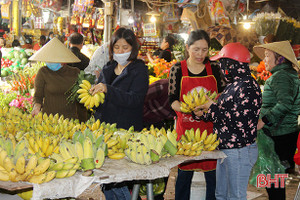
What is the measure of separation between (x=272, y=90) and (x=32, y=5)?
29.6 feet

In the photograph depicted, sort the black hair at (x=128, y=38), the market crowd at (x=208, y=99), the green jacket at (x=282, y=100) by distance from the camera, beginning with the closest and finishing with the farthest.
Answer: the market crowd at (x=208, y=99) → the black hair at (x=128, y=38) → the green jacket at (x=282, y=100)

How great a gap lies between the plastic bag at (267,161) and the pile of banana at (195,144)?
2.79 feet

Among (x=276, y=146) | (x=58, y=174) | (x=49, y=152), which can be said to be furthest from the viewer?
(x=276, y=146)

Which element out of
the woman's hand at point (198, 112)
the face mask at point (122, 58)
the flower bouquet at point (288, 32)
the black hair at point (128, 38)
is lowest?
the woman's hand at point (198, 112)

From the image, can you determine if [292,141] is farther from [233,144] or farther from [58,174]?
[58,174]

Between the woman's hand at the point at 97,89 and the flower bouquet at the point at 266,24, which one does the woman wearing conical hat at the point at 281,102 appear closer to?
the woman's hand at the point at 97,89

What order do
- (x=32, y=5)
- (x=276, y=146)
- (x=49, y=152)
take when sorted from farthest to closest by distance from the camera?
(x=32, y=5), (x=276, y=146), (x=49, y=152)

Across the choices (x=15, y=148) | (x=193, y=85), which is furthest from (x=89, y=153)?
(x=193, y=85)

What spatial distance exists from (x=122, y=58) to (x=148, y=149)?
1.11m

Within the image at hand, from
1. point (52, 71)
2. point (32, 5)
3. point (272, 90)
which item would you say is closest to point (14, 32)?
point (32, 5)

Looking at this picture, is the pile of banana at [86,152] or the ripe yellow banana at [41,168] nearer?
the ripe yellow banana at [41,168]

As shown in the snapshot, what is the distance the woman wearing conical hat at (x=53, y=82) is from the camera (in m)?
4.09

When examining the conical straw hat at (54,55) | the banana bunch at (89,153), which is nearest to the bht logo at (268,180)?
the banana bunch at (89,153)

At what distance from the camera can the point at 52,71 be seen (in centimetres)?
421
